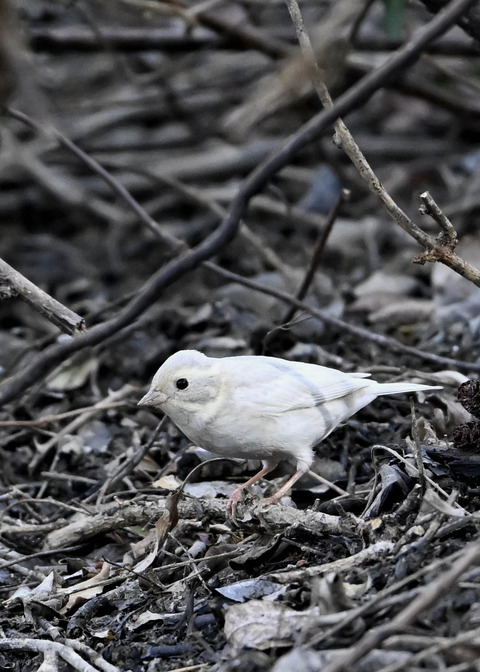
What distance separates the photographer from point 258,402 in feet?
13.7

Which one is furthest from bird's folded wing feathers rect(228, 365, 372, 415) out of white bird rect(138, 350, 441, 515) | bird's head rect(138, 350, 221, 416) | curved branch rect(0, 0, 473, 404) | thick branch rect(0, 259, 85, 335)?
curved branch rect(0, 0, 473, 404)

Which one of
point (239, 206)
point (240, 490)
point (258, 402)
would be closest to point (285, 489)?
point (240, 490)

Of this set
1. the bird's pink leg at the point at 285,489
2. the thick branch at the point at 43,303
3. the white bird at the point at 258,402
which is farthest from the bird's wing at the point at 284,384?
the thick branch at the point at 43,303

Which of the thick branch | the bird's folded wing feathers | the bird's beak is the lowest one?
the bird's beak

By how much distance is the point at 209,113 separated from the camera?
32.6 ft

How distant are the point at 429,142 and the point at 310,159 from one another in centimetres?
112

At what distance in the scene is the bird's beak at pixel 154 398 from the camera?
4219 mm

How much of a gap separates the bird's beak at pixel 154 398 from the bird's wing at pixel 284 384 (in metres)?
0.29

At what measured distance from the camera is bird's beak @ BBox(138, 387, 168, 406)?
13.8ft

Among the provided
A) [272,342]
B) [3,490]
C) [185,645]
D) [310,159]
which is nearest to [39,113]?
[185,645]

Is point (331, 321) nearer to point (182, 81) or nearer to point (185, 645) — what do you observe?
point (185, 645)

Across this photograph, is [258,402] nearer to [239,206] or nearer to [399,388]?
[399,388]

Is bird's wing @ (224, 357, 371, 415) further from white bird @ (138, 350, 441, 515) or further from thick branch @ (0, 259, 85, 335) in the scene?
thick branch @ (0, 259, 85, 335)

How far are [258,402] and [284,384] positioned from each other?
0.53ft
